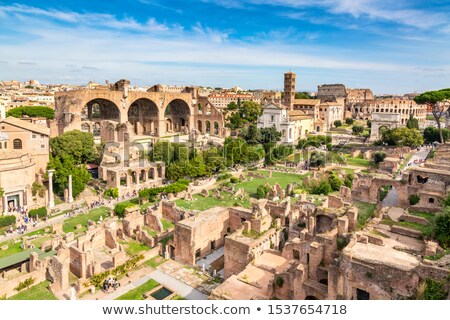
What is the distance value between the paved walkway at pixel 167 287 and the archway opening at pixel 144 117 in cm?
4026

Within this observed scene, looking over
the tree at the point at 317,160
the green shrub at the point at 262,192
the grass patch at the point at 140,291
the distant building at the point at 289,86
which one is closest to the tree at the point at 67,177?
the green shrub at the point at 262,192

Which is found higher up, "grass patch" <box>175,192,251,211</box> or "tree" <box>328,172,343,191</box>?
"tree" <box>328,172,343,191</box>

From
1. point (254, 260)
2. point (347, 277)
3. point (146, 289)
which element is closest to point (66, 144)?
point (146, 289)

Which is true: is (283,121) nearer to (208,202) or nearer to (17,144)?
(208,202)

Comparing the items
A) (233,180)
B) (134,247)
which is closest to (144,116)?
(233,180)

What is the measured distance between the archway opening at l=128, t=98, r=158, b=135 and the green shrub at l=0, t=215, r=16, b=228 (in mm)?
33135

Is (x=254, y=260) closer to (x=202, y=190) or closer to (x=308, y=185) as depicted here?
(x=202, y=190)

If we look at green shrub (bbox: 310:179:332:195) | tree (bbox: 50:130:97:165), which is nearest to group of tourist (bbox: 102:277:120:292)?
green shrub (bbox: 310:179:332:195)

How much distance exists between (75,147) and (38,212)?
10.6 metres

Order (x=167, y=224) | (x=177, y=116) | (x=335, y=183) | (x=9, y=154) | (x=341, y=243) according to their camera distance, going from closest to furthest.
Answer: (x=341, y=243), (x=167, y=224), (x=9, y=154), (x=335, y=183), (x=177, y=116)

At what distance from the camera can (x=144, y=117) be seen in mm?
56469

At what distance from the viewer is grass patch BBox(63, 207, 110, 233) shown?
22163 mm

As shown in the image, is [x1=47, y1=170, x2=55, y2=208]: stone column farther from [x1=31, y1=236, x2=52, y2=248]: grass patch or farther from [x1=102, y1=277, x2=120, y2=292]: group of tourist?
[x1=102, y1=277, x2=120, y2=292]: group of tourist

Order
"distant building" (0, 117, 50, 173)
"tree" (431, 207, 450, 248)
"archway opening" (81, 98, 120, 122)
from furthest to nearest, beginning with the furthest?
"archway opening" (81, 98, 120, 122) < "distant building" (0, 117, 50, 173) < "tree" (431, 207, 450, 248)
